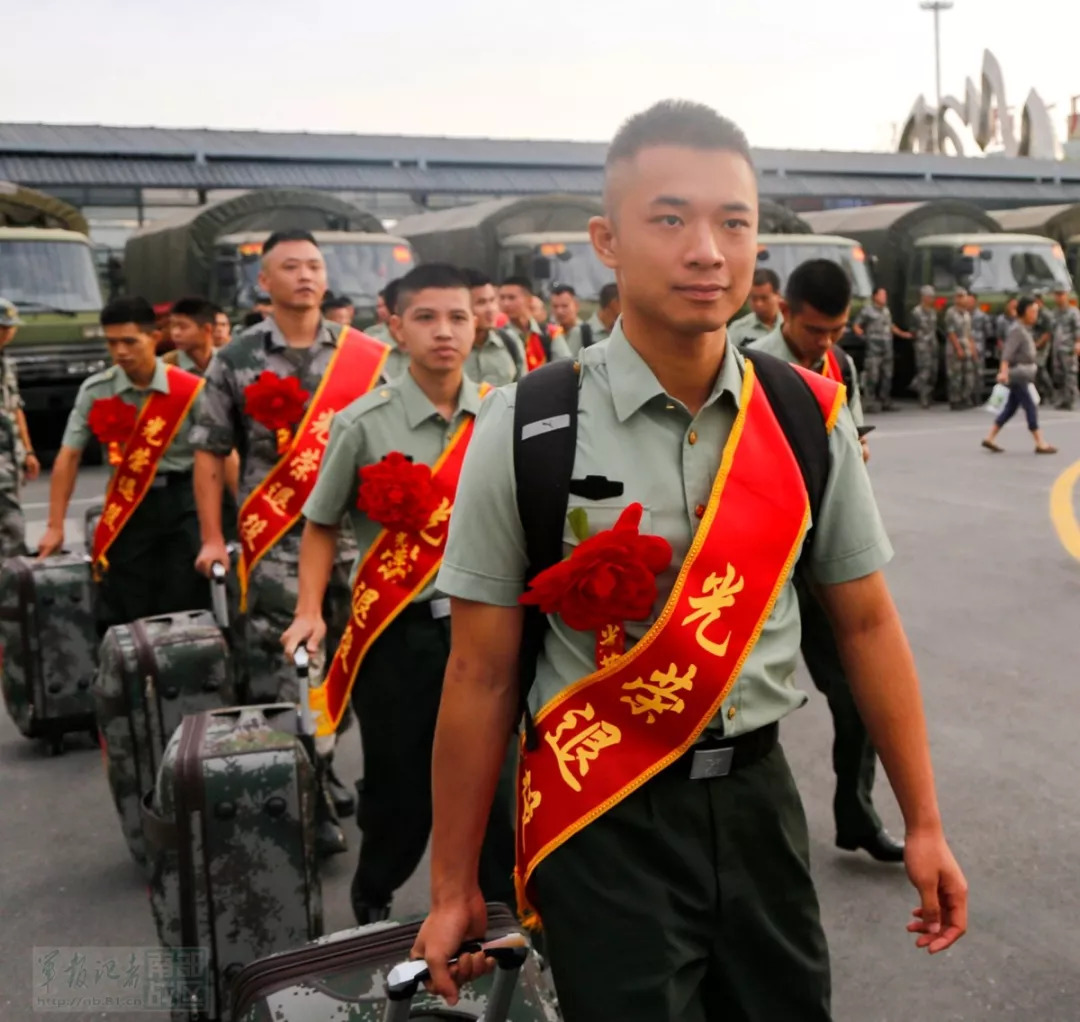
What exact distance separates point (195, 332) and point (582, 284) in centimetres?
878

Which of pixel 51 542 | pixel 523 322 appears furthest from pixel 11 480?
pixel 523 322

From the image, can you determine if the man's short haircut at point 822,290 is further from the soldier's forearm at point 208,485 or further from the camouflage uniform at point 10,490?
the camouflage uniform at point 10,490

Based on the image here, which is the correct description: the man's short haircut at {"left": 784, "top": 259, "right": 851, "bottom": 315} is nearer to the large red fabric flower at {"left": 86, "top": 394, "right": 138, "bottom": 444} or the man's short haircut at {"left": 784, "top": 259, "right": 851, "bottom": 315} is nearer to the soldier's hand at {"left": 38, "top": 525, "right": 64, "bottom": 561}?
the large red fabric flower at {"left": 86, "top": 394, "right": 138, "bottom": 444}

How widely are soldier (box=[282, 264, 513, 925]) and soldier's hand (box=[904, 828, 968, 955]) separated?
1.53 metres

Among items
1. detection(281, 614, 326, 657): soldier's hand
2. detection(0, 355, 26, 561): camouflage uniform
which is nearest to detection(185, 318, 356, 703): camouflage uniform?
detection(281, 614, 326, 657): soldier's hand

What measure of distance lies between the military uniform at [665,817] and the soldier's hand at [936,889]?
0.15 m

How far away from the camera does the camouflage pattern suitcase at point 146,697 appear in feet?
13.9

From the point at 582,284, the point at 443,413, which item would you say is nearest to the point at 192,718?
the point at 443,413

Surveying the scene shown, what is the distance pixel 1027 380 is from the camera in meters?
13.5

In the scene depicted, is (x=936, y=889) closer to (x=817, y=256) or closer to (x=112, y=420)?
(x=112, y=420)

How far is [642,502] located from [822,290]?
7.37 feet

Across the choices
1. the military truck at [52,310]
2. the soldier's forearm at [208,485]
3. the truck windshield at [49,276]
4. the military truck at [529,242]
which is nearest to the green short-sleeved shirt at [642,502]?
the soldier's forearm at [208,485]

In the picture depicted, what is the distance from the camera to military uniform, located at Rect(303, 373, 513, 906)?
3.55 metres

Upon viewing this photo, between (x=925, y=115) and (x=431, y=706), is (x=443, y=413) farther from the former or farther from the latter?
(x=925, y=115)
